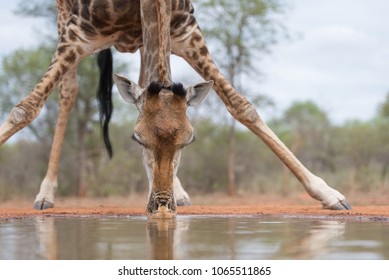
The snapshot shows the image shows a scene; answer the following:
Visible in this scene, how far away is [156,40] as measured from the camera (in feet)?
22.3

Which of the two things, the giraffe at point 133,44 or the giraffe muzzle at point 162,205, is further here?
the giraffe at point 133,44

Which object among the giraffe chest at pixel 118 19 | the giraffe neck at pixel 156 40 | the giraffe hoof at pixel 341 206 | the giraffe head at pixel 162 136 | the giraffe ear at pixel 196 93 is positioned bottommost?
A: the giraffe hoof at pixel 341 206

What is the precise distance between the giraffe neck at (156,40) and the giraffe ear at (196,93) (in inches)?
10.9

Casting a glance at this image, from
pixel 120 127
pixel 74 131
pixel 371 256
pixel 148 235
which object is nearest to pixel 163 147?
pixel 148 235

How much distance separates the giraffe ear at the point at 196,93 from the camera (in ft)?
19.0

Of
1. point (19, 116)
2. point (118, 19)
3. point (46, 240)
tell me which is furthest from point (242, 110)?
point (46, 240)

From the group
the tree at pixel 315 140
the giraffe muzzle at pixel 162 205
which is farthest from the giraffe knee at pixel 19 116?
the tree at pixel 315 140

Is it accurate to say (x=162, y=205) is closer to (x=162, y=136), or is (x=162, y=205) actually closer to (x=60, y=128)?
(x=162, y=136)

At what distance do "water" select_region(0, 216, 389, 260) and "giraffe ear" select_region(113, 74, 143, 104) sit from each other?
112 cm

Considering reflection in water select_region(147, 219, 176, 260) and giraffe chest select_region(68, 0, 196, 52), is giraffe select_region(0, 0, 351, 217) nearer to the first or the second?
giraffe chest select_region(68, 0, 196, 52)

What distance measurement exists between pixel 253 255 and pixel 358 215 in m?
3.36

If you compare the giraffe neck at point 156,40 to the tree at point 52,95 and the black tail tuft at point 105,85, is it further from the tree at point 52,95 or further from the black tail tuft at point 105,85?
the tree at point 52,95

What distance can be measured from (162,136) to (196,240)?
4.41ft
